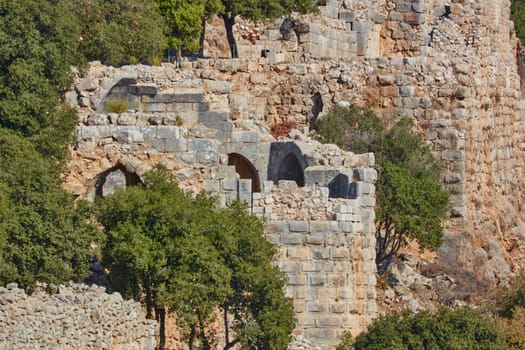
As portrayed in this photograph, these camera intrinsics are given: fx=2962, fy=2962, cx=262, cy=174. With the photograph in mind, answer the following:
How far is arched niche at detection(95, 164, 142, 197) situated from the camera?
54062mm

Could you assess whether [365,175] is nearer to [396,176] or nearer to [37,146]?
[396,176]

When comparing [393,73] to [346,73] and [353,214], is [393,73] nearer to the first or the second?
[346,73]

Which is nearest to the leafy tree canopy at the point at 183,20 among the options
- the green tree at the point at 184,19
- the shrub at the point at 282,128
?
the green tree at the point at 184,19

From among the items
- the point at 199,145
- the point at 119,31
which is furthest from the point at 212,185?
the point at 119,31

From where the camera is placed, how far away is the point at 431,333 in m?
51.5

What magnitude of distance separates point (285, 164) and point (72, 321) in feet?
44.3

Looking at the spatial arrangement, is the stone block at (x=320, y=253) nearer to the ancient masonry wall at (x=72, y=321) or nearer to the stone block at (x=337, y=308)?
the stone block at (x=337, y=308)

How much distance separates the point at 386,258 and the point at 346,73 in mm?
7606

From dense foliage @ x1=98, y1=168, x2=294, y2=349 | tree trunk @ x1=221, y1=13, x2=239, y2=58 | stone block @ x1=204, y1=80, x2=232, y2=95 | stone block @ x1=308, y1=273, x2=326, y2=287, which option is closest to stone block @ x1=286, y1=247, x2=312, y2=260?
stone block @ x1=308, y1=273, x2=326, y2=287

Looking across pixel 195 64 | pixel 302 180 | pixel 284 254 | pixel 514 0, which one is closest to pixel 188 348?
pixel 284 254

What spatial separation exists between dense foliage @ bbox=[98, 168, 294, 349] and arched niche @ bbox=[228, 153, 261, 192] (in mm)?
7017

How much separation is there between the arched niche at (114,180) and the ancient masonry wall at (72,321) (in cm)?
555

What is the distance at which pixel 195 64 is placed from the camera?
209 feet

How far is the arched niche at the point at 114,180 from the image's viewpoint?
5406 centimetres
